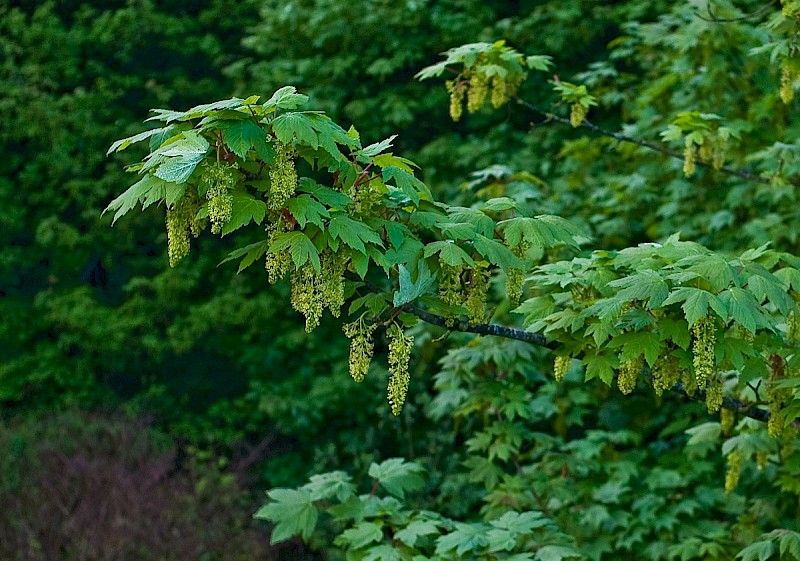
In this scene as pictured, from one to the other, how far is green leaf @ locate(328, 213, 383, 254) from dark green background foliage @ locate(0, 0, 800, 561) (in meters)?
2.87

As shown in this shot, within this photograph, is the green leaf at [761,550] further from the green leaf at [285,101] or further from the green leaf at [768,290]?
the green leaf at [285,101]

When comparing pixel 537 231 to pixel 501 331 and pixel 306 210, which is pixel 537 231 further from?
pixel 306 210

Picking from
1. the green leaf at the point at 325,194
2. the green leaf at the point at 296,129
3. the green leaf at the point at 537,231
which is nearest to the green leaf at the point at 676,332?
the green leaf at the point at 537,231

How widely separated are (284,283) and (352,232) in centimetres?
661

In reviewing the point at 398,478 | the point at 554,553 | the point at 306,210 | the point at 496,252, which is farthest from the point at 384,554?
the point at 306,210

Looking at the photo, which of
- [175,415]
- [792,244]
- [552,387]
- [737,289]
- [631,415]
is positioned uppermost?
[737,289]

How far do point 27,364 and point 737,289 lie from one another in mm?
7773

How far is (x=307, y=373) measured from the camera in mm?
8820

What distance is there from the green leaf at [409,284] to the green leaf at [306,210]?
12.0 inches

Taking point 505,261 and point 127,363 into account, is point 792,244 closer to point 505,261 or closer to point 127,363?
point 505,261

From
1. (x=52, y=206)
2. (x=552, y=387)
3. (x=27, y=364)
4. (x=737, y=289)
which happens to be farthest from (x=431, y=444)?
(x=737, y=289)

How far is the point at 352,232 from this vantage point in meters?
2.52

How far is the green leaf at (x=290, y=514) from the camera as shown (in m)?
3.56

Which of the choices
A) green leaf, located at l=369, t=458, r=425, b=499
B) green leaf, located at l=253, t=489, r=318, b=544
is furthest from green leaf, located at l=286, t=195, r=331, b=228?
green leaf, located at l=369, t=458, r=425, b=499
